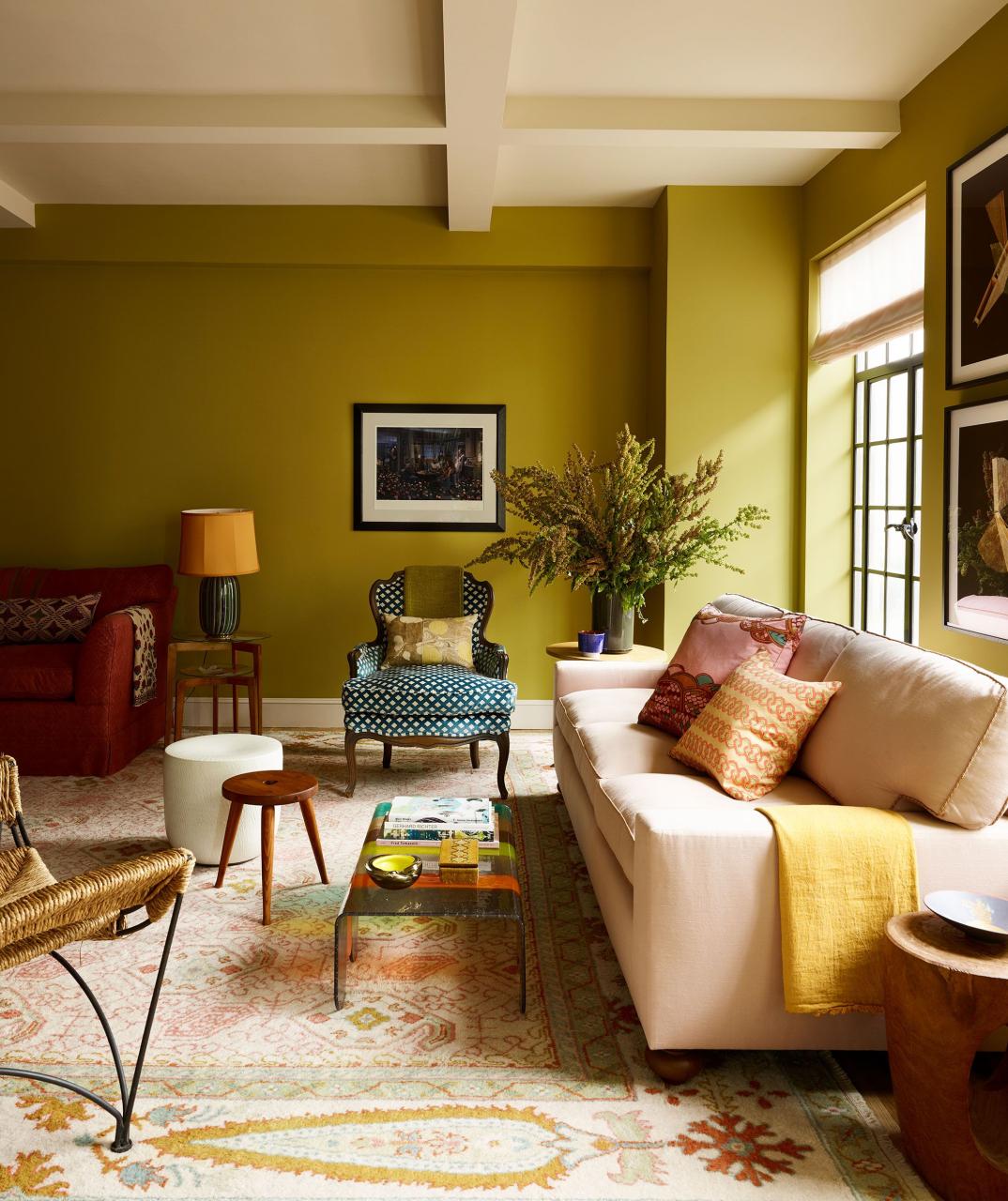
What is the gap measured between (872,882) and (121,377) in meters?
4.97

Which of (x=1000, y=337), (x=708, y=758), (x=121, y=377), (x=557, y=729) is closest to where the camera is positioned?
(x=708, y=758)

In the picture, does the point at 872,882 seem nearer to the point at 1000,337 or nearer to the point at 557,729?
the point at 1000,337

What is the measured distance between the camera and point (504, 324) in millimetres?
5684

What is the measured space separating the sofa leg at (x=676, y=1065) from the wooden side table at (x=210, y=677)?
3.31 m

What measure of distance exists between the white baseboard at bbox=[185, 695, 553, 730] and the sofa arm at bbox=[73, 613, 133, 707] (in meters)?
1.10

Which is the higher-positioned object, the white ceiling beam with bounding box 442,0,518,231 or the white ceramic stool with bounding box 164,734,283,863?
the white ceiling beam with bounding box 442,0,518,231

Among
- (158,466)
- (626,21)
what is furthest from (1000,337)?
(158,466)

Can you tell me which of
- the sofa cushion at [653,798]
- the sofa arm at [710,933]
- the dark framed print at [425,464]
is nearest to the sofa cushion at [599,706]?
the sofa cushion at [653,798]

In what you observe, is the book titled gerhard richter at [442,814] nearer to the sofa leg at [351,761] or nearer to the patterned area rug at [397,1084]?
the patterned area rug at [397,1084]

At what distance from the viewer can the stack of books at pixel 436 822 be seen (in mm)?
2812

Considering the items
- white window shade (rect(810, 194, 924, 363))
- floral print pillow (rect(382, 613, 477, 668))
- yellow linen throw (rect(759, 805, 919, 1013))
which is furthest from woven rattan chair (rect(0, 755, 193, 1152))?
white window shade (rect(810, 194, 924, 363))

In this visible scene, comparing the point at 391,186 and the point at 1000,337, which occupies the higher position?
the point at 391,186

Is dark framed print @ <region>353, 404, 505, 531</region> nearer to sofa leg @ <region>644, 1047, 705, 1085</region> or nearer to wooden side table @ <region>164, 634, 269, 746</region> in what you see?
wooden side table @ <region>164, 634, 269, 746</region>

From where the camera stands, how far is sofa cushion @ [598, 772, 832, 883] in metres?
2.48
